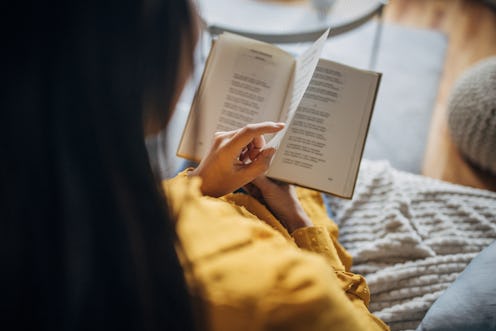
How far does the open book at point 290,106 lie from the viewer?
2.65ft

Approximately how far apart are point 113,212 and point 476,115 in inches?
49.4

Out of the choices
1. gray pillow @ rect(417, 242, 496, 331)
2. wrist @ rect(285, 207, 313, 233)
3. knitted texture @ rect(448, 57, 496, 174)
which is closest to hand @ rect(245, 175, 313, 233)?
wrist @ rect(285, 207, 313, 233)

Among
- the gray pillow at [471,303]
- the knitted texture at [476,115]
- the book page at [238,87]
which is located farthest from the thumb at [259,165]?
the knitted texture at [476,115]

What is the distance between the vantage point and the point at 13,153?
0.38 metres

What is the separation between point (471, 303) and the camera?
26.0 inches

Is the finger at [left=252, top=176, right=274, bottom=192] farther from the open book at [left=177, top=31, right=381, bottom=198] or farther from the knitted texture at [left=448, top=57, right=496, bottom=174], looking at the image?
the knitted texture at [left=448, top=57, right=496, bottom=174]

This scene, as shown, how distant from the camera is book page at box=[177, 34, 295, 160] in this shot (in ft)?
2.72

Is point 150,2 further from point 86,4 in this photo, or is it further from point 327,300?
point 327,300

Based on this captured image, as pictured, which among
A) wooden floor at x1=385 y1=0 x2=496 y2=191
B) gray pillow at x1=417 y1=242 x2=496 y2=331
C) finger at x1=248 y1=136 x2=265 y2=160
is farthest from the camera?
wooden floor at x1=385 y1=0 x2=496 y2=191

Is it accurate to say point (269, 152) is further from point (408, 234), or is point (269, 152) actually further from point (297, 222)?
point (408, 234)

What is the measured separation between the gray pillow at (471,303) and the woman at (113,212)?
0.27m

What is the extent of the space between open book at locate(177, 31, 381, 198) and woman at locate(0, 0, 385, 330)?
0.34 m

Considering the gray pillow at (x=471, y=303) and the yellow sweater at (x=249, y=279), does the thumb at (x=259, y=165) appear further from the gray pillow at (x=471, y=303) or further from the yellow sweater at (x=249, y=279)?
the gray pillow at (x=471, y=303)

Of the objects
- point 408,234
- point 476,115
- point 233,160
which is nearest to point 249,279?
point 233,160
